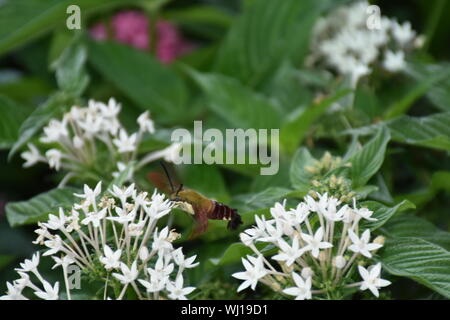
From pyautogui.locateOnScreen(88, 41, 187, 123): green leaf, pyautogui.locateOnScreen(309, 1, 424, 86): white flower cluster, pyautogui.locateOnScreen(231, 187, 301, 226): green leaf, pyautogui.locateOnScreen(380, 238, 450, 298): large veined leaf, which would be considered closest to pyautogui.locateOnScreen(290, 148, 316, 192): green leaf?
pyautogui.locateOnScreen(231, 187, 301, 226): green leaf

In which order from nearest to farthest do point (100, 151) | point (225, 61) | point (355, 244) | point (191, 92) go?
point (355, 244) → point (100, 151) → point (225, 61) → point (191, 92)

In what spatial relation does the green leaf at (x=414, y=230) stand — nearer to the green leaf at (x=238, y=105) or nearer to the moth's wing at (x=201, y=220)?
the moth's wing at (x=201, y=220)

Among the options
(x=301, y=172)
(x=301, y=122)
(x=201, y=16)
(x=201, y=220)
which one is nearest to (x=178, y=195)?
(x=201, y=220)

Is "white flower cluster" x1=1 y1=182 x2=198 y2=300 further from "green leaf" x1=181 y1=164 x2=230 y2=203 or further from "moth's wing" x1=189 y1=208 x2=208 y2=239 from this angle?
"green leaf" x1=181 y1=164 x2=230 y2=203

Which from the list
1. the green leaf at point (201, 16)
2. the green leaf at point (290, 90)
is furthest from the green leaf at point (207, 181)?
the green leaf at point (201, 16)
